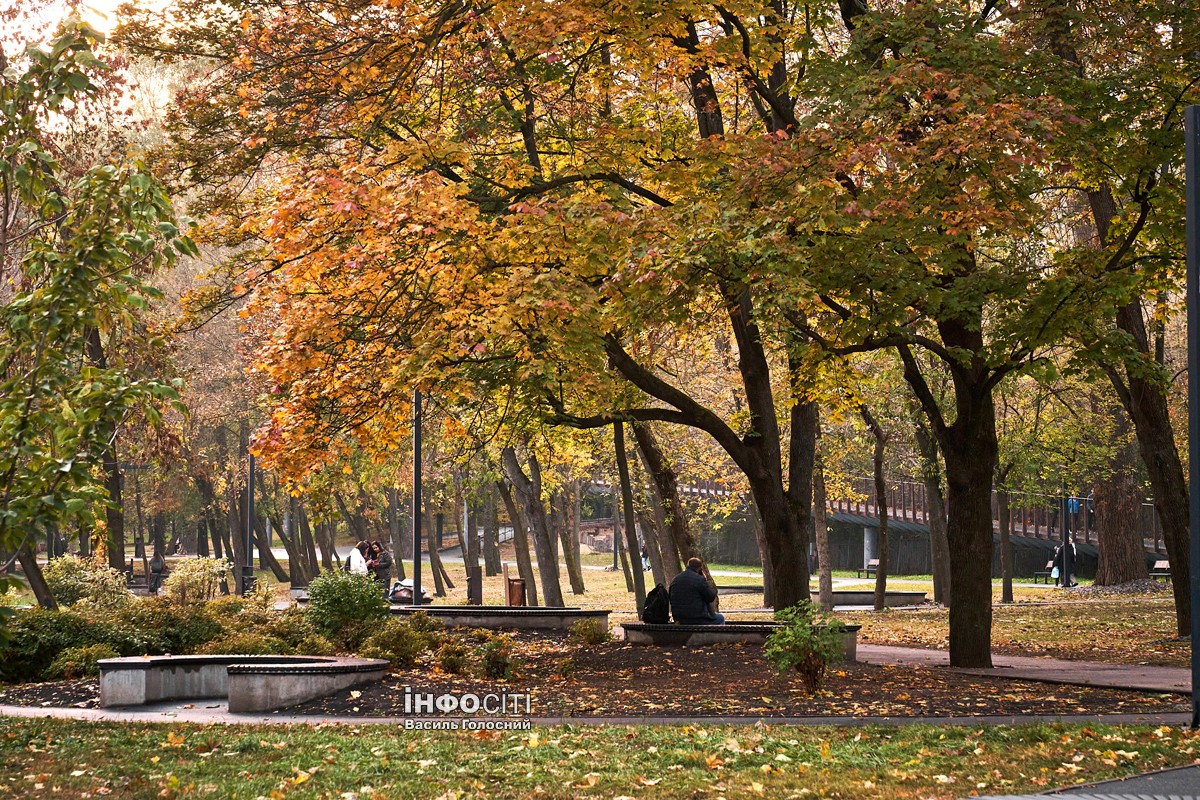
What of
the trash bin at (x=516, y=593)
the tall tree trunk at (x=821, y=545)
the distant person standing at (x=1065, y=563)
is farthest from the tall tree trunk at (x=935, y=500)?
the trash bin at (x=516, y=593)

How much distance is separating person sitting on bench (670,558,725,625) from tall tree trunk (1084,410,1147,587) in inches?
624

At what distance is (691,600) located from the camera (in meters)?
18.5

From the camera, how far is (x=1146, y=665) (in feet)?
52.2

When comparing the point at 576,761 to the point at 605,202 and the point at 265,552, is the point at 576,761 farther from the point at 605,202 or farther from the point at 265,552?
the point at 265,552

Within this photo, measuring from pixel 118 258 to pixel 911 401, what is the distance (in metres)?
22.4

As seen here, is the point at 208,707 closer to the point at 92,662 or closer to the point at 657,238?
→ the point at 92,662

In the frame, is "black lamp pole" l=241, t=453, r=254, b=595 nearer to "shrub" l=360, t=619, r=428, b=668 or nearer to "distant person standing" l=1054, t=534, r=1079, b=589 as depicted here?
"shrub" l=360, t=619, r=428, b=668

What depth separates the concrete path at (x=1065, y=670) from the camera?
13.1 meters

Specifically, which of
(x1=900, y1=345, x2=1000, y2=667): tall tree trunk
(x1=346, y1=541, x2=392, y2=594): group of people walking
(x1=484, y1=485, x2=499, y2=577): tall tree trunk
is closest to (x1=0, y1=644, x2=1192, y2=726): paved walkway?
(x1=900, y1=345, x2=1000, y2=667): tall tree trunk

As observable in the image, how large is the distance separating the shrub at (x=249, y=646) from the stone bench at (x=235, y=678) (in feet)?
1.99

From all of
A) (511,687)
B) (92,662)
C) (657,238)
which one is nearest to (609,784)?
(511,687)

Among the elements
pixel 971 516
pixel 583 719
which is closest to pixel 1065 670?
pixel 971 516

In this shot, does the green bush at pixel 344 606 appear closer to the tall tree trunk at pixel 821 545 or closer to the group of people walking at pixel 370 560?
the group of people walking at pixel 370 560

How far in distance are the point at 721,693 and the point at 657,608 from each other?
646cm
